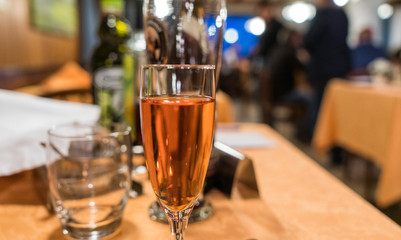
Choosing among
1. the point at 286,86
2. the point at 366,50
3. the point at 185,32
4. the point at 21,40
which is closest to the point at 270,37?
the point at 286,86

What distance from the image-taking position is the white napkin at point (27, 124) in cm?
48

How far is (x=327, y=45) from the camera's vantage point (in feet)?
11.8

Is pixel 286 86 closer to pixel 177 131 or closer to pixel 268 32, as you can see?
pixel 268 32

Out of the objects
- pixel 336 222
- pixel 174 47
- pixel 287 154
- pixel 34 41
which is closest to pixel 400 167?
pixel 287 154

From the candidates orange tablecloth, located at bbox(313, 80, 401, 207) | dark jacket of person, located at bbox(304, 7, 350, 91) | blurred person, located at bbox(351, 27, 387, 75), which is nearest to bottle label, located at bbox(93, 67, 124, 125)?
orange tablecloth, located at bbox(313, 80, 401, 207)

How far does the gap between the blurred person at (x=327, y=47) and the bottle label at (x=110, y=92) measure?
3127 millimetres

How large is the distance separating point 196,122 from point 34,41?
3.87 meters

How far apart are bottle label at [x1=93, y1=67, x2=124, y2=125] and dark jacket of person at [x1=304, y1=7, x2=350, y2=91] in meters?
3.32

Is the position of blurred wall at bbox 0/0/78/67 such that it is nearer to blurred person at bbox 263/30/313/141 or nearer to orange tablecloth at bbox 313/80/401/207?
blurred person at bbox 263/30/313/141

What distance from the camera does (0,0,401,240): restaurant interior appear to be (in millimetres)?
430

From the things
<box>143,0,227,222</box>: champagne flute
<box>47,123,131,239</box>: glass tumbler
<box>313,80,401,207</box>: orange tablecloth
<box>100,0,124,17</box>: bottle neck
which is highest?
<box>100,0,124,17</box>: bottle neck

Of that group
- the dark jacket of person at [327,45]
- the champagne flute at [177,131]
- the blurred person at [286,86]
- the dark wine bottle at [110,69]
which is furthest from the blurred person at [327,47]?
the champagne flute at [177,131]

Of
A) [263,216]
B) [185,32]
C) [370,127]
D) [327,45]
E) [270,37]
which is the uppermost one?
[270,37]

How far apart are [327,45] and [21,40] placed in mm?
3096
